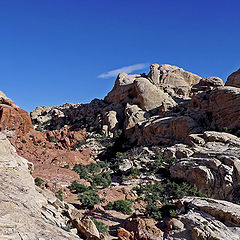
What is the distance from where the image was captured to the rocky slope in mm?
20625

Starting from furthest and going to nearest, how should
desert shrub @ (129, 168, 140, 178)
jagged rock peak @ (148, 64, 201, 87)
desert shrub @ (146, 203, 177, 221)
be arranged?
jagged rock peak @ (148, 64, 201, 87), desert shrub @ (129, 168, 140, 178), desert shrub @ (146, 203, 177, 221)

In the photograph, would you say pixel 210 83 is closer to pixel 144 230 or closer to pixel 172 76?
pixel 172 76

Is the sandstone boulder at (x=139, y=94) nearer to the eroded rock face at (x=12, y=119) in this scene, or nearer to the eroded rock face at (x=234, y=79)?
the eroded rock face at (x=234, y=79)

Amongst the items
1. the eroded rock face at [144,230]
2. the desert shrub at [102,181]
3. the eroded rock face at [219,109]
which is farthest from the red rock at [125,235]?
the eroded rock face at [219,109]

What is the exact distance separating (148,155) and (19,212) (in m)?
36.5

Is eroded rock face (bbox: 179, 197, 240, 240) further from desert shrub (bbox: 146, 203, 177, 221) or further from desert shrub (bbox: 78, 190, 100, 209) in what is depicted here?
desert shrub (bbox: 78, 190, 100, 209)

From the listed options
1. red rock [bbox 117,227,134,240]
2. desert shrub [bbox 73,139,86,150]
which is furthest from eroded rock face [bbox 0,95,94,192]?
red rock [bbox 117,227,134,240]

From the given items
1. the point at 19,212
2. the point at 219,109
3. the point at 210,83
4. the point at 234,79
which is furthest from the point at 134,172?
the point at 210,83

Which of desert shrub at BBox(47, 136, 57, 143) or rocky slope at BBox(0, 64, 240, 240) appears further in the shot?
desert shrub at BBox(47, 136, 57, 143)

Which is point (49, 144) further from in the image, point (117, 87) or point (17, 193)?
point (17, 193)

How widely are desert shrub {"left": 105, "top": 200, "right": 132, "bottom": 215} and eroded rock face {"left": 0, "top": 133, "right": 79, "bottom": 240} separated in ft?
40.4

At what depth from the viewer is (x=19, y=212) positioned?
11672 mm

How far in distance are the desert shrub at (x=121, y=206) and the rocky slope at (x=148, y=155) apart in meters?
0.11

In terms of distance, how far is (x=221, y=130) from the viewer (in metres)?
47.4
